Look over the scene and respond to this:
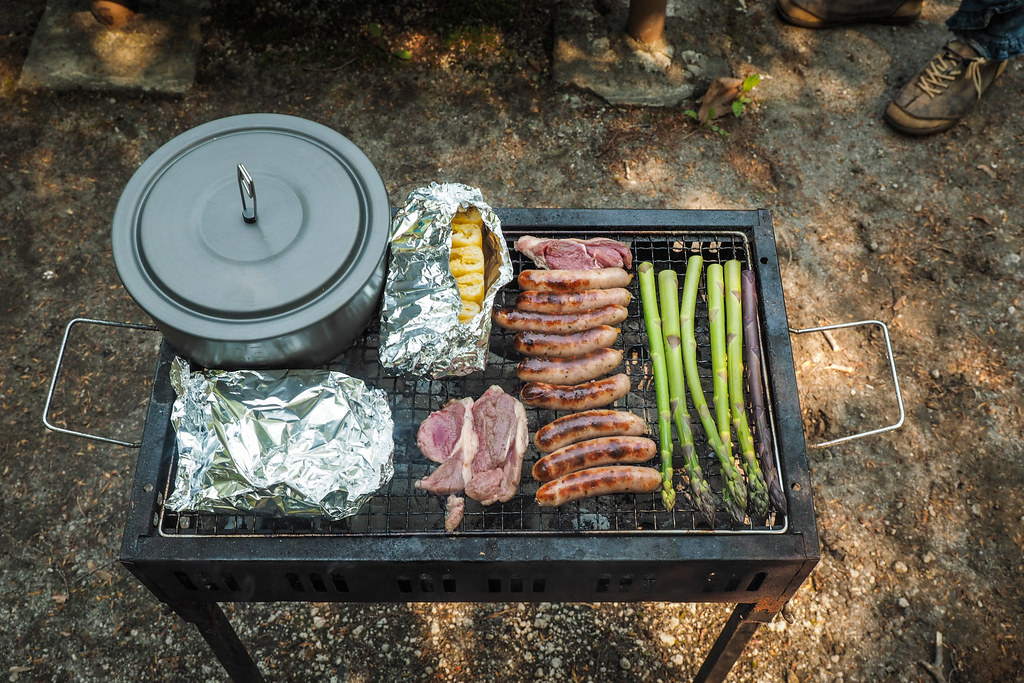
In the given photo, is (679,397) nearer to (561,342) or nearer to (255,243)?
(561,342)

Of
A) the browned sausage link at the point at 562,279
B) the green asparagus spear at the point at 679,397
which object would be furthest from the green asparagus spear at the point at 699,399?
the browned sausage link at the point at 562,279

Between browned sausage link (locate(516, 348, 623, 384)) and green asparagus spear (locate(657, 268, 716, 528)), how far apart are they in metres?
0.27

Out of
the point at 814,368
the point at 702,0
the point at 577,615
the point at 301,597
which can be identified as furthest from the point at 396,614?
the point at 702,0

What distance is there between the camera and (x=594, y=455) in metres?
3.21

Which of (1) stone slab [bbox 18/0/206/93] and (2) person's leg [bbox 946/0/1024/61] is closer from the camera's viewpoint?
(2) person's leg [bbox 946/0/1024/61]

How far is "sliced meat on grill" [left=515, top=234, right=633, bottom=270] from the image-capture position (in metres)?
3.57

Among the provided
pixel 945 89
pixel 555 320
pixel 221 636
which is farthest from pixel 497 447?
pixel 945 89

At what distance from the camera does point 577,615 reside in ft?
14.6

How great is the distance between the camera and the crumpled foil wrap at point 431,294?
10.4ft

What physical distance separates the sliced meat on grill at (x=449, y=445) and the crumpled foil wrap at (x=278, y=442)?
188mm

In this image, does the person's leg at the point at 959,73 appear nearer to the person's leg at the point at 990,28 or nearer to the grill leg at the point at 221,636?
the person's leg at the point at 990,28

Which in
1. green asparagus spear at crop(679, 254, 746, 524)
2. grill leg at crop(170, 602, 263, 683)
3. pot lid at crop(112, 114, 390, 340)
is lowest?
grill leg at crop(170, 602, 263, 683)

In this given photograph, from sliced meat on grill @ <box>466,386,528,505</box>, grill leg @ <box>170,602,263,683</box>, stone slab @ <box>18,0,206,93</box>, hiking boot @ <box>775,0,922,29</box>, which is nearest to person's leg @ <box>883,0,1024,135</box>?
hiking boot @ <box>775,0,922,29</box>

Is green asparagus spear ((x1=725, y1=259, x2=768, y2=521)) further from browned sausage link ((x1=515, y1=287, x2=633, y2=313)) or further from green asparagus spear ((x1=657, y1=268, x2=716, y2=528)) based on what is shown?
browned sausage link ((x1=515, y1=287, x2=633, y2=313))
